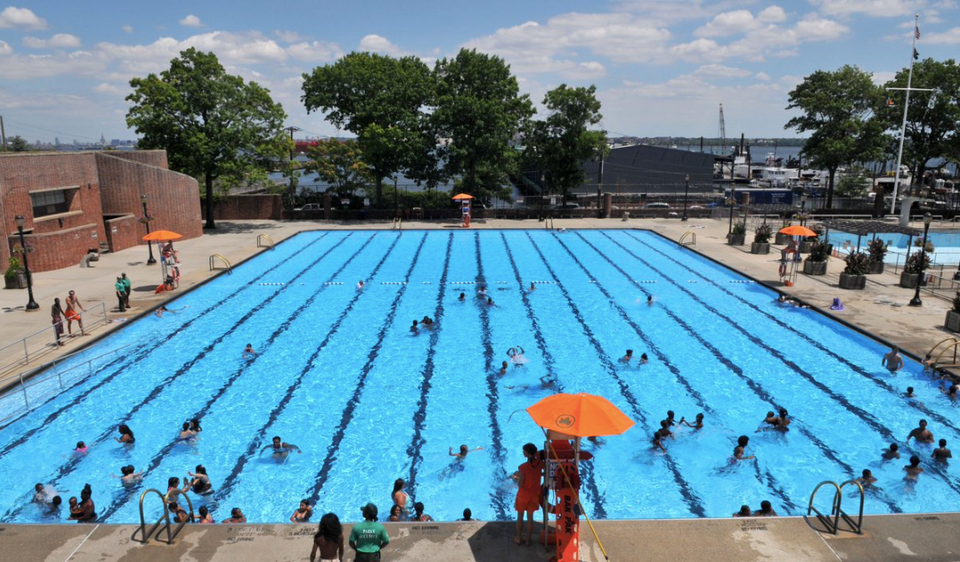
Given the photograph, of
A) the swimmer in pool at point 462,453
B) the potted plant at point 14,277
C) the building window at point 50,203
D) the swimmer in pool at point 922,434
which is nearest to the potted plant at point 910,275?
the swimmer in pool at point 922,434

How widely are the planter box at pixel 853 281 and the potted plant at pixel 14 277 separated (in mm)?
29638

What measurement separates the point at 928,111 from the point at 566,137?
24.9 meters

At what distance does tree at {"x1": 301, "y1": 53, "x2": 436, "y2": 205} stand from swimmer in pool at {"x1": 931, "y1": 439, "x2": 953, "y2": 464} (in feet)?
105

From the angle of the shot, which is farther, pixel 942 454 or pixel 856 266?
pixel 856 266

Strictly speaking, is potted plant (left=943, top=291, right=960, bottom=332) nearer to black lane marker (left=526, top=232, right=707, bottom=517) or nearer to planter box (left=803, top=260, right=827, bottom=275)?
planter box (left=803, top=260, right=827, bottom=275)

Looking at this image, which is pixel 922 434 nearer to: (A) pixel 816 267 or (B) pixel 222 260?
(A) pixel 816 267

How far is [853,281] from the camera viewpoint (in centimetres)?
2256

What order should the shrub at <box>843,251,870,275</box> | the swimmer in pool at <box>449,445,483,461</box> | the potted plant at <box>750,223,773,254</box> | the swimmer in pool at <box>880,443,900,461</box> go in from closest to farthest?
the swimmer in pool at <box>880,443,900,461</box> < the swimmer in pool at <box>449,445,483,461</box> < the shrub at <box>843,251,870,275</box> < the potted plant at <box>750,223,773,254</box>

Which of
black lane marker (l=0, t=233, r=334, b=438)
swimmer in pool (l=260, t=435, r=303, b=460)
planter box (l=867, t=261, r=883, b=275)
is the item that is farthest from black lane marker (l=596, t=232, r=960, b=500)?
black lane marker (l=0, t=233, r=334, b=438)

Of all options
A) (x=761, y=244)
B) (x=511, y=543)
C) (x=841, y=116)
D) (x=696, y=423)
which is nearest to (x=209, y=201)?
(x=761, y=244)

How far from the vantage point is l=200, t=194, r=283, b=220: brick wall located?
4066 centimetres

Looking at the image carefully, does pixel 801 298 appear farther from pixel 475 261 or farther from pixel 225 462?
pixel 225 462

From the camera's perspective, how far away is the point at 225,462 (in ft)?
37.9

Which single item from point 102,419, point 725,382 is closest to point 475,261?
point 725,382
